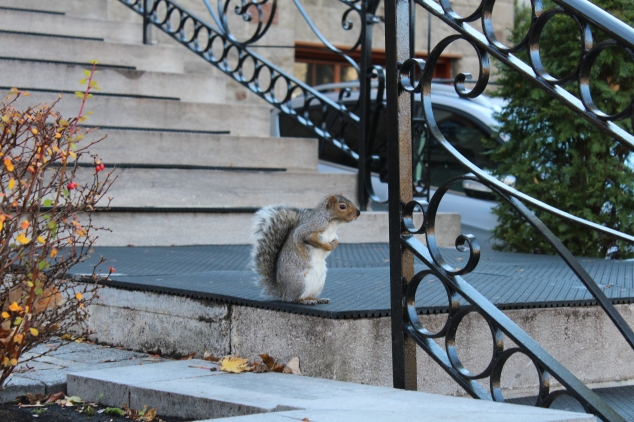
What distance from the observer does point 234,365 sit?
3371 mm

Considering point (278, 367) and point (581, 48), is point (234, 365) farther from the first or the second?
point (581, 48)

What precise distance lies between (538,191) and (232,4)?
19.9 ft

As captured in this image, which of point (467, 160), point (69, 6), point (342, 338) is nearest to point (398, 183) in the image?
point (467, 160)

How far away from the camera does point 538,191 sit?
6.21 metres

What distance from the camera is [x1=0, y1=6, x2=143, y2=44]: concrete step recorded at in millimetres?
7801

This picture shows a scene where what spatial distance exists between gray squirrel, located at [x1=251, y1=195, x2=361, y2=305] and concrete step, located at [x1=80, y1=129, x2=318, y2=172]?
8.90 ft

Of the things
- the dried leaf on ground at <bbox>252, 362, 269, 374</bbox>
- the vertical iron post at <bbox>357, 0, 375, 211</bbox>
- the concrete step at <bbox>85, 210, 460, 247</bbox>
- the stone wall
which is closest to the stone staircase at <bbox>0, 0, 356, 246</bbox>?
the concrete step at <bbox>85, 210, 460, 247</bbox>

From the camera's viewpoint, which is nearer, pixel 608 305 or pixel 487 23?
pixel 487 23

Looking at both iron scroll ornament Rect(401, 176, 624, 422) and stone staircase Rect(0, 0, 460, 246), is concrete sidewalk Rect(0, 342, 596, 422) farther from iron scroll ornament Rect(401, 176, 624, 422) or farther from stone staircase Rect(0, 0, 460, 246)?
stone staircase Rect(0, 0, 460, 246)

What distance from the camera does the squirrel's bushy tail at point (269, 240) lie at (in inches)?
139

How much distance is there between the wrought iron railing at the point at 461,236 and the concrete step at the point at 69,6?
619 centimetres

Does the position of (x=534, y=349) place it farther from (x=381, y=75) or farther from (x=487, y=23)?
(x=381, y=75)

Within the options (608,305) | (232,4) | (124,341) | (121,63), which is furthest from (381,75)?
(232,4)

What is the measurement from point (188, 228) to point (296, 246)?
2460 millimetres
